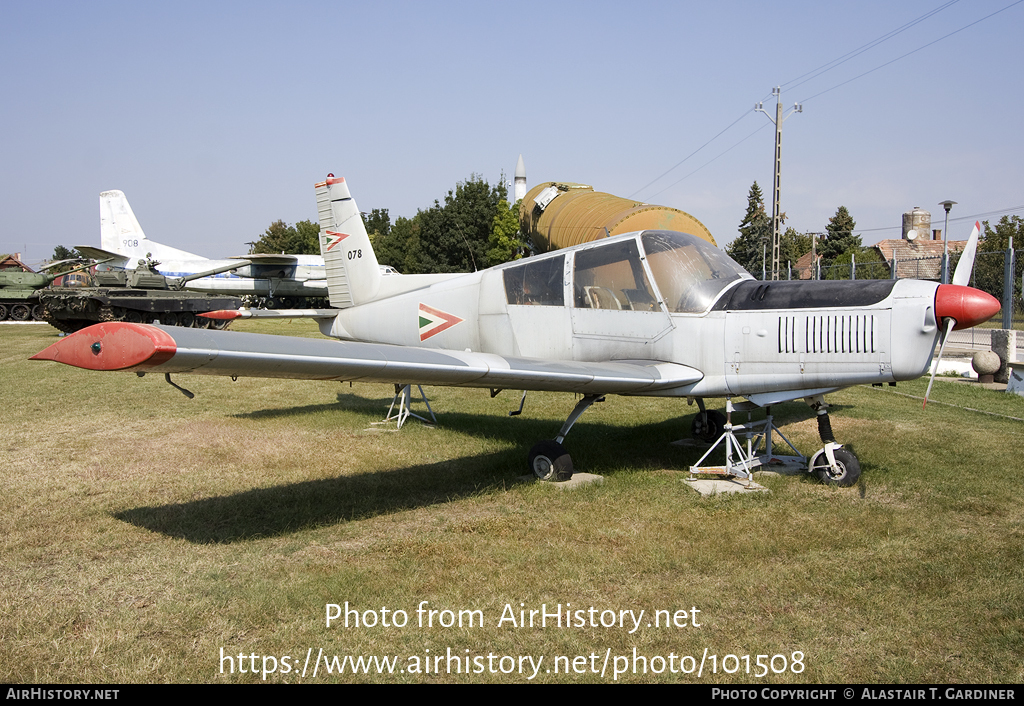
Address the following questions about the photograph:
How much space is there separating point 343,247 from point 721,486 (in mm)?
5707

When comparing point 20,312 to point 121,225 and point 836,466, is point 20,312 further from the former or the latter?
point 836,466

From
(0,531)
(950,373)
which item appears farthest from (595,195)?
(0,531)

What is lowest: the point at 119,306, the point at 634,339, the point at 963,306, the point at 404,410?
the point at 404,410

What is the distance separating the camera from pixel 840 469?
18.7 ft

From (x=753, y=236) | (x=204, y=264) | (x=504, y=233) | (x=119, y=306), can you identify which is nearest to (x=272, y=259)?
(x=204, y=264)

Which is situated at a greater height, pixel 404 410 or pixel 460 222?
pixel 460 222

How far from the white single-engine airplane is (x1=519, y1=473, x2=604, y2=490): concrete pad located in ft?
0.30

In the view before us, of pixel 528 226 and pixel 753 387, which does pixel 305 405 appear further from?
pixel 528 226

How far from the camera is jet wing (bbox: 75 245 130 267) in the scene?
33950 millimetres

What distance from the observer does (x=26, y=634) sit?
3.35 m

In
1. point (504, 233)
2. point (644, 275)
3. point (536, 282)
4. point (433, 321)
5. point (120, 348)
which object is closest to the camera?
point (120, 348)

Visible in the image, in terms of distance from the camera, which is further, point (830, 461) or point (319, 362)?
point (830, 461)

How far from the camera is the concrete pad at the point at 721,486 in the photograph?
5.54m

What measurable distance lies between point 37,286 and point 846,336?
34.7m
